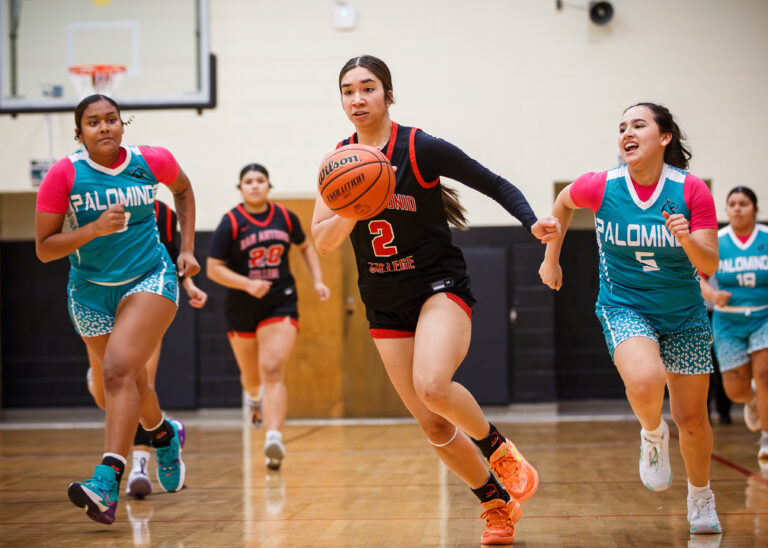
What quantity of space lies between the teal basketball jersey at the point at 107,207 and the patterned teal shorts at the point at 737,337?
13.4 feet

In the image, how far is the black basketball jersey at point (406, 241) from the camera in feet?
11.1

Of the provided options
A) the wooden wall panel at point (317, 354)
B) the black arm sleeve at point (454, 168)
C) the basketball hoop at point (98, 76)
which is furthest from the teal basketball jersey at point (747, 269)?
the basketball hoop at point (98, 76)

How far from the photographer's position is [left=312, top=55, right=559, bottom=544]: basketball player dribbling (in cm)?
338

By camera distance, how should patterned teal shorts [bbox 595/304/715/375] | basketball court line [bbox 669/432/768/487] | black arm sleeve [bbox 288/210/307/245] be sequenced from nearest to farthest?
patterned teal shorts [bbox 595/304/715/375]
basketball court line [bbox 669/432/768/487]
black arm sleeve [bbox 288/210/307/245]

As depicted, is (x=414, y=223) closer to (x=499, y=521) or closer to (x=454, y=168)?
(x=454, y=168)

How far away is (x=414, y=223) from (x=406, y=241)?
3.1 inches

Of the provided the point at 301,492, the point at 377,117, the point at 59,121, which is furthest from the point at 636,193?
the point at 59,121

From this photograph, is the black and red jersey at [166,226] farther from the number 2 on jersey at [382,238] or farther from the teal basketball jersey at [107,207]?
the number 2 on jersey at [382,238]

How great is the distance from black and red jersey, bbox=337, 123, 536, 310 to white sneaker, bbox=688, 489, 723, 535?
1.35m

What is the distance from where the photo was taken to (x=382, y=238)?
11.2ft

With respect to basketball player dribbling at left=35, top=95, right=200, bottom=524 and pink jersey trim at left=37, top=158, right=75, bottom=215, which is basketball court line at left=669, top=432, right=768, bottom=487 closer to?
basketball player dribbling at left=35, top=95, right=200, bottom=524

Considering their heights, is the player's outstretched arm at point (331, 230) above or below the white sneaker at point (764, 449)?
above

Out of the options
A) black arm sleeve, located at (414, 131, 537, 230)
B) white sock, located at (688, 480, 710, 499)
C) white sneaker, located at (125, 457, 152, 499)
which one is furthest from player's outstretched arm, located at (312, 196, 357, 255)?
white sneaker, located at (125, 457, 152, 499)

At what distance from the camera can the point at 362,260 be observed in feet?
11.5
